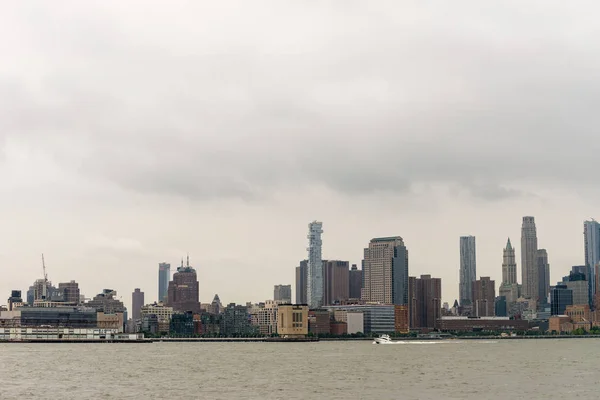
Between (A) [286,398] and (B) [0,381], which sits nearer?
(A) [286,398]

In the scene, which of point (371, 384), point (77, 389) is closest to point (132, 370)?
point (77, 389)

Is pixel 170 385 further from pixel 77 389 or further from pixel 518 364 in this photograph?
pixel 518 364

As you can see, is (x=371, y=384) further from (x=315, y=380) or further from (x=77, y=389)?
(x=77, y=389)

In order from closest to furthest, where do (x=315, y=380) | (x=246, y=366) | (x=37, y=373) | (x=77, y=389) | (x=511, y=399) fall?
1. (x=511, y=399)
2. (x=77, y=389)
3. (x=315, y=380)
4. (x=37, y=373)
5. (x=246, y=366)

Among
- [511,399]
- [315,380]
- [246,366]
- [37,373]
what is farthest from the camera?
[246,366]

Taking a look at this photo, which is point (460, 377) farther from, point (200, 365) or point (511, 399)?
point (200, 365)

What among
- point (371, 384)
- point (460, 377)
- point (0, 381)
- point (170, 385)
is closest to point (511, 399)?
point (371, 384)

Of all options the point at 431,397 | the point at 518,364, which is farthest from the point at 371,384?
the point at 518,364

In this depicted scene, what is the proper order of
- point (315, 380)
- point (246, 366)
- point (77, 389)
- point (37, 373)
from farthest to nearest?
point (246, 366), point (37, 373), point (315, 380), point (77, 389)

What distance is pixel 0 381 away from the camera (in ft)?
445

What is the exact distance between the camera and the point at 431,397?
357 feet

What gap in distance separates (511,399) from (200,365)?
83376 millimetres

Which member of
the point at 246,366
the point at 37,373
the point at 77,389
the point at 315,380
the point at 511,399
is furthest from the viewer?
Answer: the point at 246,366

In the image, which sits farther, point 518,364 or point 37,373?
point 518,364
